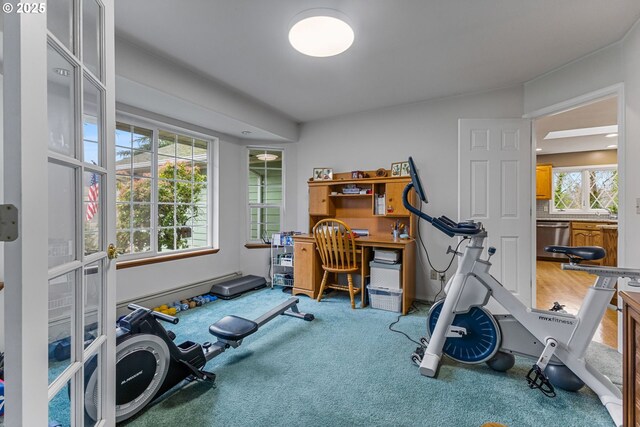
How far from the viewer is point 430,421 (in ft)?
4.82

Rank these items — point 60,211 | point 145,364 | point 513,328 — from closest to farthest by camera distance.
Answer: point 60,211 < point 145,364 < point 513,328

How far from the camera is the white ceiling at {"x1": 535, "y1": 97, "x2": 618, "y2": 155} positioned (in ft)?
11.3

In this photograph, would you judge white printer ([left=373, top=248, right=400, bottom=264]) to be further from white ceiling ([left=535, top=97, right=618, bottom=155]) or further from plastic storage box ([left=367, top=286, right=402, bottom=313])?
white ceiling ([left=535, top=97, right=618, bottom=155])

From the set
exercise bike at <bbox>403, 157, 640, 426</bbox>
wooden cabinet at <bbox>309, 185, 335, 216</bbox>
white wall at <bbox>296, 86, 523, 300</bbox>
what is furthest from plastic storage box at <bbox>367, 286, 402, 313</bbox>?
wooden cabinet at <bbox>309, 185, 335, 216</bbox>

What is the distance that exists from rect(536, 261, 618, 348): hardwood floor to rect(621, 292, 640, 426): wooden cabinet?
1608 mm

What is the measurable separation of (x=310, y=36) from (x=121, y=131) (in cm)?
225

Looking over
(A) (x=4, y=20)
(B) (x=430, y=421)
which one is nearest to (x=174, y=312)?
(B) (x=430, y=421)

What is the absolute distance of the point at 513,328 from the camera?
1877 mm

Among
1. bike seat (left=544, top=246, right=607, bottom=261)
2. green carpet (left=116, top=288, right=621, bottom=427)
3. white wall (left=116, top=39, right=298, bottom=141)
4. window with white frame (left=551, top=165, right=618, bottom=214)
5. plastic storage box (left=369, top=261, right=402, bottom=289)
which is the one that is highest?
white wall (left=116, top=39, right=298, bottom=141)

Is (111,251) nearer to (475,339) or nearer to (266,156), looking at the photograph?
(475,339)

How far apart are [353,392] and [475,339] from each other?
926 millimetres

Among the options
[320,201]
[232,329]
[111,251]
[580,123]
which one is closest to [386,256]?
[320,201]

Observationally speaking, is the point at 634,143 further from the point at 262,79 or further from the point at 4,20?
the point at 4,20

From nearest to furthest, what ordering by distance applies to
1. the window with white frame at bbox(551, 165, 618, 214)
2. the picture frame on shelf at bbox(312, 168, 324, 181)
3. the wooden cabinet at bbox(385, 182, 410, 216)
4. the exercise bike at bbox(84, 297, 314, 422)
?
the exercise bike at bbox(84, 297, 314, 422)
the wooden cabinet at bbox(385, 182, 410, 216)
the picture frame on shelf at bbox(312, 168, 324, 181)
the window with white frame at bbox(551, 165, 618, 214)
